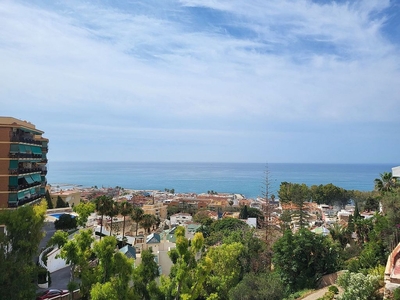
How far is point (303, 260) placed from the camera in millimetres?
18328

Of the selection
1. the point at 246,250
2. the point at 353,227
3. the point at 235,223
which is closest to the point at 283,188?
the point at 235,223

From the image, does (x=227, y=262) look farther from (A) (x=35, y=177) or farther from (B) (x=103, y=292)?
(A) (x=35, y=177)

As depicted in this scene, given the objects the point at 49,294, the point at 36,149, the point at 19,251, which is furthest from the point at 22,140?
the point at 19,251

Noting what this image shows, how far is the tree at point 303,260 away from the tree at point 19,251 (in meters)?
12.4

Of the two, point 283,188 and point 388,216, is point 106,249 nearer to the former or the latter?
point 388,216

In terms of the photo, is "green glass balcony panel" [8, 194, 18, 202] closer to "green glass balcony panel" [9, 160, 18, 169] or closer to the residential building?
"green glass balcony panel" [9, 160, 18, 169]

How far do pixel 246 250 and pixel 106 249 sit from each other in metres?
12.9

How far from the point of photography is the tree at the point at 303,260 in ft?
59.8

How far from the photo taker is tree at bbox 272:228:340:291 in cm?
1823

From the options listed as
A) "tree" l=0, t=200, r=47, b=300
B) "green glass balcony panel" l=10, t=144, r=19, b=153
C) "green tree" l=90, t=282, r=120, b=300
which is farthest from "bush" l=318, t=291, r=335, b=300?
"green glass balcony panel" l=10, t=144, r=19, b=153

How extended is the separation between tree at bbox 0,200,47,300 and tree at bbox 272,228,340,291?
40.6 ft

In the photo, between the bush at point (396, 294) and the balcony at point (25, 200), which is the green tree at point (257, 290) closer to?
the bush at point (396, 294)

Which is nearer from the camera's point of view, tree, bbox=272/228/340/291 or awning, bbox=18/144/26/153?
tree, bbox=272/228/340/291

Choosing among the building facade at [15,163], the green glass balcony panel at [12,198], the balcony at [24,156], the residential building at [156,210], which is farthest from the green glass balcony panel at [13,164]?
the residential building at [156,210]
